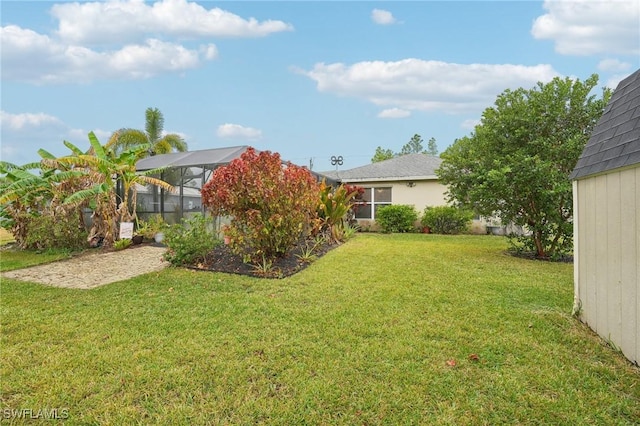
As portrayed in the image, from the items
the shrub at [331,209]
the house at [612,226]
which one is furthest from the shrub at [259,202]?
the house at [612,226]

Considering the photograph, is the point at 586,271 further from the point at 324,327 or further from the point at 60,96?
the point at 60,96

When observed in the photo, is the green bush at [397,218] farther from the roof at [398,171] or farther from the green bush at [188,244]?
the green bush at [188,244]

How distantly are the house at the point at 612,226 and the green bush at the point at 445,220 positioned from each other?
11148mm

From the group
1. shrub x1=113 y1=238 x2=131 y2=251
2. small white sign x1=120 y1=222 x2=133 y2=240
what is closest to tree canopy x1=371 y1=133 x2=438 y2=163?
small white sign x1=120 y1=222 x2=133 y2=240

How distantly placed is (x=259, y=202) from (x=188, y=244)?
199 centimetres

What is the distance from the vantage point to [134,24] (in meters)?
9.91

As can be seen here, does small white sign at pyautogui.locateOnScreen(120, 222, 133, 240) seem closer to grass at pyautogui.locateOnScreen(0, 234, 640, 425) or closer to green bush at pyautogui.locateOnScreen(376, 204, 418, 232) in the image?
grass at pyautogui.locateOnScreen(0, 234, 640, 425)

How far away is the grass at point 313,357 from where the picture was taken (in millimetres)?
2518

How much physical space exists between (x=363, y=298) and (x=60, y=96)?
1452 cm

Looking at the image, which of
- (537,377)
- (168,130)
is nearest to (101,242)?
(537,377)

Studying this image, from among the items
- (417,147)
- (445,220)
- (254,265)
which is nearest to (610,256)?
(254,265)

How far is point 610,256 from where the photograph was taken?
12.0 ft

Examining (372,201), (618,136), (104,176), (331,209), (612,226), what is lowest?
(612,226)

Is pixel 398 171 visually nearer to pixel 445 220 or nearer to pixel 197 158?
pixel 445 220
